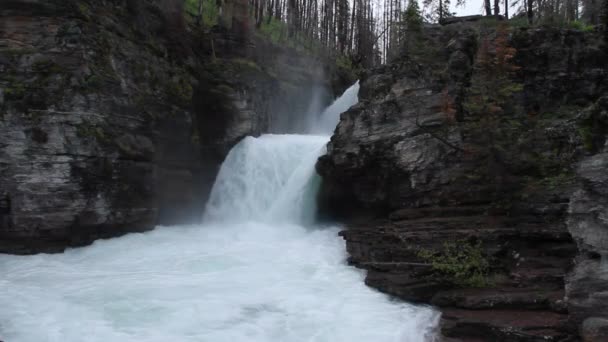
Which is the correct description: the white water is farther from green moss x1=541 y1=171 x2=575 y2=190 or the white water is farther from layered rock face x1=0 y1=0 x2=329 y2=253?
green moss x1=541 y1=171 x2=575 y2=190

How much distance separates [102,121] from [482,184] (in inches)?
440

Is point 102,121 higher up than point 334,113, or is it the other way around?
point 334,113

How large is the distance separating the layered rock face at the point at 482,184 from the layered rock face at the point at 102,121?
5.59m

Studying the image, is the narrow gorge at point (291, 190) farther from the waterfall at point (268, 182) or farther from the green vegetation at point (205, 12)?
the green vegetation at point (205, 12)

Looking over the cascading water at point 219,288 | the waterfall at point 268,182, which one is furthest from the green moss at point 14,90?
the waterfall at point 268,182

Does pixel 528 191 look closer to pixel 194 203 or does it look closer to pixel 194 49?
pixel 194 203

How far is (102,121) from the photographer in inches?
539

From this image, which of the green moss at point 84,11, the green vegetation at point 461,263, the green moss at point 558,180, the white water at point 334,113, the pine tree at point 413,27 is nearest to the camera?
the green vegetation at point 461,263

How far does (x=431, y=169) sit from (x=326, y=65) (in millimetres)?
16021

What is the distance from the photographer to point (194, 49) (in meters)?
19.0

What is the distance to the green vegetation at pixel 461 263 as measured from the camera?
29.7 feet

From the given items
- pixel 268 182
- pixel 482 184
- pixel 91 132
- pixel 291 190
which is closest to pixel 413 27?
pixel 482 184

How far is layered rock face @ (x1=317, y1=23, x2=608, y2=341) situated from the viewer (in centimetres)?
699

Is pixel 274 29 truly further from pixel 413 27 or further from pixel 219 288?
pixel 219 288
